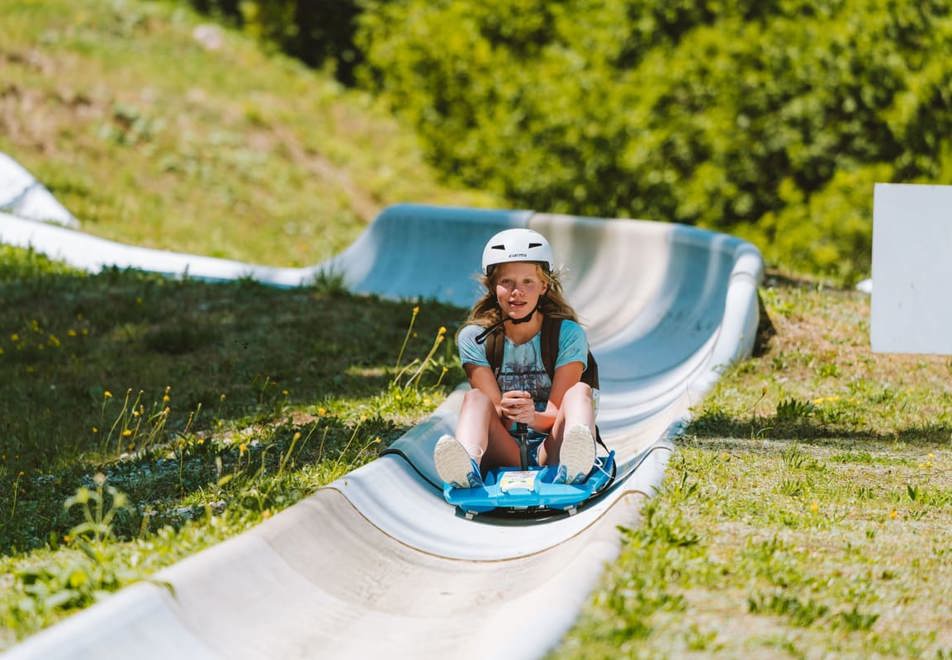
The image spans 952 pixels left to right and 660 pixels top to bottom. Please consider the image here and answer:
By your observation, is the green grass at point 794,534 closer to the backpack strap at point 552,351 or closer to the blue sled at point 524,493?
the blue sled at point 524,493

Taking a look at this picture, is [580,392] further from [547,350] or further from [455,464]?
[455,464]

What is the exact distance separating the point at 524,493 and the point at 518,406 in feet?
1.50

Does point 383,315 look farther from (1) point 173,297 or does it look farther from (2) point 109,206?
(2) point 109,206

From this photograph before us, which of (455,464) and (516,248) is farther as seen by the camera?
(516,248)

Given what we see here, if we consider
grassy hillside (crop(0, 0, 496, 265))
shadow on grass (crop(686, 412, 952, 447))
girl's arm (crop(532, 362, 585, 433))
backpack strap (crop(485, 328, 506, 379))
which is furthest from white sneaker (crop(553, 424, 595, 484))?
grassy hillside (crop(0, 0, 496, 265))

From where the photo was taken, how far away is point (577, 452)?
6016mm

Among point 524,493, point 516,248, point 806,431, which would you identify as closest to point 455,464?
point 524,493

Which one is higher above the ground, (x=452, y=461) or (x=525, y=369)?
(x=525, y=369)

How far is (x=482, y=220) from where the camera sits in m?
14.2

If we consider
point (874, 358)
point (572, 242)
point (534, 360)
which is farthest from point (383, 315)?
point (534, 360)

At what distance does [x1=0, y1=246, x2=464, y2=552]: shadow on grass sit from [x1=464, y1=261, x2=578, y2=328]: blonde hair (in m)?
0.95

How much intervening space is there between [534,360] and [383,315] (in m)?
4.70

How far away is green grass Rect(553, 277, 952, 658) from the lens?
415 cm

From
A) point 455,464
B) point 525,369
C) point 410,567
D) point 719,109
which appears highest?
point 719,109
